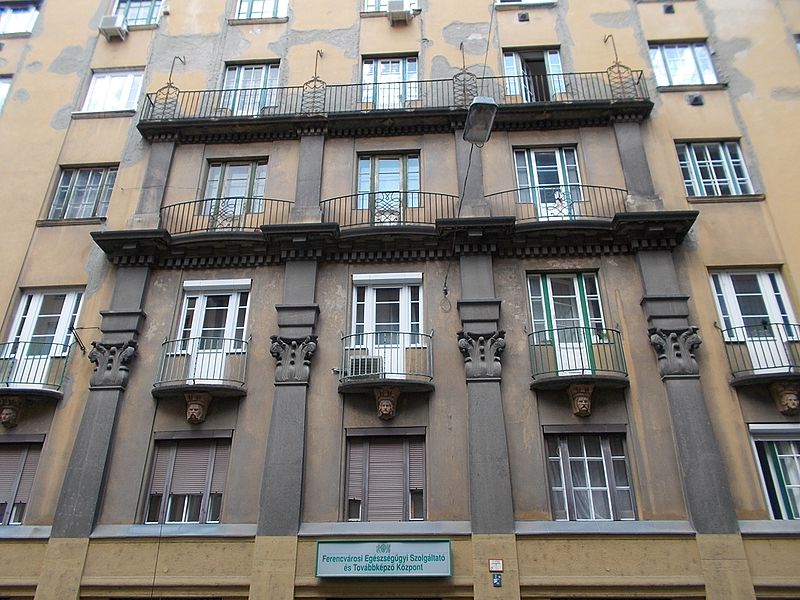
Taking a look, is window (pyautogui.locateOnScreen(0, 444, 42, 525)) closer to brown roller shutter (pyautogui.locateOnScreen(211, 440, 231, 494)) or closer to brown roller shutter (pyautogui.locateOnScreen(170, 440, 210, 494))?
brown roller shutter (pyautogui.locateOnScreen(170, 440, 210, 494))

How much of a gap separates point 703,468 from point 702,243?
6023mm

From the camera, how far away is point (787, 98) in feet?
56.2

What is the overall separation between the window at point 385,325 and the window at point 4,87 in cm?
1402

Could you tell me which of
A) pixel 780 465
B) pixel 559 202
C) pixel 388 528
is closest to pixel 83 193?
pixel 388 528

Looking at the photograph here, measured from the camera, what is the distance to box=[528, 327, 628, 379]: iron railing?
44.8ft

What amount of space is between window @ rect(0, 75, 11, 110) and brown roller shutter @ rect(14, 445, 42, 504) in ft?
39.3

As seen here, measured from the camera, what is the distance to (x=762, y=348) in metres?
13.9

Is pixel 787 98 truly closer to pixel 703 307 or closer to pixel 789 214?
pixel 789 214

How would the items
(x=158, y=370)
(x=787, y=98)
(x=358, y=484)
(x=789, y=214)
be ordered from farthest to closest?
Answer: (x=787, y=98)
(x=789, y=214)
(x=158, y=370)
(x=358, y=484)

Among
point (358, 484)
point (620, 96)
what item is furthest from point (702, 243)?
point (358, 484)

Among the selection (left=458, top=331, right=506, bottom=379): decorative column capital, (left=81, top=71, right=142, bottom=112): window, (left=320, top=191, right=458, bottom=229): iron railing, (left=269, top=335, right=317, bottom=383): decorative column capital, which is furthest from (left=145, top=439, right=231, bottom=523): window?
(left=81, top=71, right=142, bottom=112): window

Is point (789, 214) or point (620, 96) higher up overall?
point (620, 96)

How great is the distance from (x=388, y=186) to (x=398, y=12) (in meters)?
6.68

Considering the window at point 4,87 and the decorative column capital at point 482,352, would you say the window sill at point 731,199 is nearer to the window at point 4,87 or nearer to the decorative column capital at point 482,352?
the decorative column capital at point 482,352
